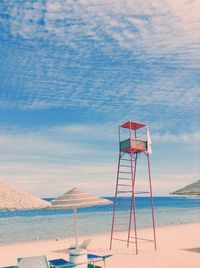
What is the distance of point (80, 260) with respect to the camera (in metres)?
9.35

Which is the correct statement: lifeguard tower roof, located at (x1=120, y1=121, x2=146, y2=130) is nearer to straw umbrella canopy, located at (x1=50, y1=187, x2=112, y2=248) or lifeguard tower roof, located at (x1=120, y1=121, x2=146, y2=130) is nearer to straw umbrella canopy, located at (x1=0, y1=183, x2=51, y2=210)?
straw umbrella canopy, located at (x1=50, y1=187, x2=112, y2=248)

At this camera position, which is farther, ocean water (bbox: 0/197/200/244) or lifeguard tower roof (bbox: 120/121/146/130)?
ocean water (bbox: 0/197/200/244)

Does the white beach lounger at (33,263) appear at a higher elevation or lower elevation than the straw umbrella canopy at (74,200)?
lower

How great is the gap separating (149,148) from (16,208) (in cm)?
715

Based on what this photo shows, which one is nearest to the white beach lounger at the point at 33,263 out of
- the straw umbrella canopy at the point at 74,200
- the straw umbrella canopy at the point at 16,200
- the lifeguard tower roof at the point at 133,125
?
the straw umbrella canopy at the point at 16,200

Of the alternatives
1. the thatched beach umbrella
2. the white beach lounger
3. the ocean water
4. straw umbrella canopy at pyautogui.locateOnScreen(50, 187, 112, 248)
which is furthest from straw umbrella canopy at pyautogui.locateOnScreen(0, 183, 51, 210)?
the thatched beach umbrella

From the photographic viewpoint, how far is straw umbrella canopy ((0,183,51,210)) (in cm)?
806

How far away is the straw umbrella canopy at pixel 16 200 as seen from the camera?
806 centimetres

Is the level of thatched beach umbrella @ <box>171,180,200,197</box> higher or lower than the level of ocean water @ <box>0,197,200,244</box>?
higher

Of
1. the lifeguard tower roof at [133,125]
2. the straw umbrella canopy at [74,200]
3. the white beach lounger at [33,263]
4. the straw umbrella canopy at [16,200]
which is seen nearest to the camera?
the straw umbrella canopy at [16,200]

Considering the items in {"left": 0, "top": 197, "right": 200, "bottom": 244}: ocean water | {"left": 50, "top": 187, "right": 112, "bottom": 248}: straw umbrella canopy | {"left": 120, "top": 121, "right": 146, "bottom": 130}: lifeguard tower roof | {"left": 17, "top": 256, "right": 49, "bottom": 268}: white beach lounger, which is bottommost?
{"left": 0, "top": 197, "right": 200, "bottom": 244}: ocean water

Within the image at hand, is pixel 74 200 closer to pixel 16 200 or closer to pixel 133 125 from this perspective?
pixel 16 200

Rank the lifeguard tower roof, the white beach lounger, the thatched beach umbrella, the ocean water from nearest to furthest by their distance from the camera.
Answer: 1. the white beach lounger
2. the thatched beach umbrella
3. the lifeguard tower roof
4. the ocean water

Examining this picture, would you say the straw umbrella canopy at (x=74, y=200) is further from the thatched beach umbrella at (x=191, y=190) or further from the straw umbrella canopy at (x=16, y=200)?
the thatched beach umbrella at (x=191, y=190)
